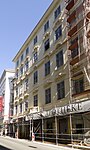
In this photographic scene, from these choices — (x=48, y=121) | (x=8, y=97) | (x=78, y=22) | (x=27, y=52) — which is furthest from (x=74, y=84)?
(x=8, y=97)

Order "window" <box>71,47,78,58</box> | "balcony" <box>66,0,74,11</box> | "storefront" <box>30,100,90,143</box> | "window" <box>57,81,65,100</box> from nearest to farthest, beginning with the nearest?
1. "storefront" <box>30,100,90,143</box>
2. "window" <box>71,47,78,58</box>
3. "balcony" <box>66,0,74,11</box>
4. "window" <box>57,81,65,100</box>

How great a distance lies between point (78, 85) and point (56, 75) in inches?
213

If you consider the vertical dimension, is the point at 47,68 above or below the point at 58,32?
below

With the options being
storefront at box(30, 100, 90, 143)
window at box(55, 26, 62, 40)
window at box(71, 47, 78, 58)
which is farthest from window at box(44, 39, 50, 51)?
storefront at box(30, 100, 90, 143)

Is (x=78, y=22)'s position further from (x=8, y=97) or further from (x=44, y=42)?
(x=8, y=97)

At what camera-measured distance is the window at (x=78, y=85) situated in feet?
75.7

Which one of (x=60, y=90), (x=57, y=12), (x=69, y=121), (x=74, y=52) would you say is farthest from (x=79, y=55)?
(x=57, y=12)

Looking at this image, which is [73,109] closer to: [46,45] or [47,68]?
[47,68]

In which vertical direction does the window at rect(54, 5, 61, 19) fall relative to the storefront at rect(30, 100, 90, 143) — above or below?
above

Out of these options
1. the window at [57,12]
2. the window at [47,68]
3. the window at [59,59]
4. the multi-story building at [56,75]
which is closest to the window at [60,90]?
the multi-story building at [56,75]

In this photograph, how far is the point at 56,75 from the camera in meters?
28.7

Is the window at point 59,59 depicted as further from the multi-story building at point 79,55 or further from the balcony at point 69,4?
the balcony at point 69,4

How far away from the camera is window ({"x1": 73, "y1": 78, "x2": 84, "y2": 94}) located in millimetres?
23062

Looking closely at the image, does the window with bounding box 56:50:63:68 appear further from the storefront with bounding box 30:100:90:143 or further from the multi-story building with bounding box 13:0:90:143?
the storefront with bounding box 30:100:90:143
